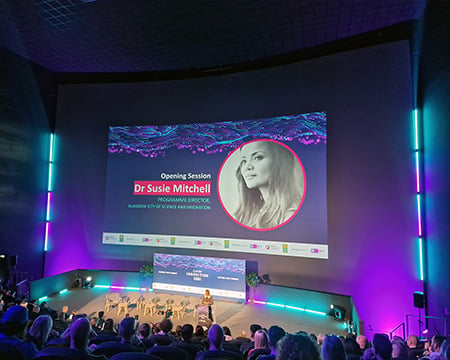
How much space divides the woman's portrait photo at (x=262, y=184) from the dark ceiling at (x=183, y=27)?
2.64m

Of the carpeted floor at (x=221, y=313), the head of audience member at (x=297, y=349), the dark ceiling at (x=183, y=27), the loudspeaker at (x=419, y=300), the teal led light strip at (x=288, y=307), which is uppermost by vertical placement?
the dark ceiling at (x=183, y=27)

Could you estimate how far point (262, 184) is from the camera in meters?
8.09

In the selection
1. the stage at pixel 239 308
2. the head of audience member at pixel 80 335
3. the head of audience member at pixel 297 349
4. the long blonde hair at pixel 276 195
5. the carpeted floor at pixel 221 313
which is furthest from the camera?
the long blonde hair at pixel 276 195

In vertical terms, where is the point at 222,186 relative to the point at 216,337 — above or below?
above

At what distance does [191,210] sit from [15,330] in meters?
6.58

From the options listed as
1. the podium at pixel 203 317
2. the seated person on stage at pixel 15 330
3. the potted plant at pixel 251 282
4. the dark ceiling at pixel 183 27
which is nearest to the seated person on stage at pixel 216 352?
the seated person on stage at pixel 15 330

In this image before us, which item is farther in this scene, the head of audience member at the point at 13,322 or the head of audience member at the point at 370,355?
the head of audience member at the point at 370,355

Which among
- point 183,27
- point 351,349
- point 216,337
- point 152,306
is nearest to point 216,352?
point 216,337

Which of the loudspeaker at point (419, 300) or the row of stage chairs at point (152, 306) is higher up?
the loudspeaker at point (419, 300)

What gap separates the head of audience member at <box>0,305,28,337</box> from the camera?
90.5 inches

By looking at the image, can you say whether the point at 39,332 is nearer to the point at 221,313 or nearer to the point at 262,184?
the point at 221,313

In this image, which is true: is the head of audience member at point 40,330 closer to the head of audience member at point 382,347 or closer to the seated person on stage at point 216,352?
the seated person on stage at point 216,352

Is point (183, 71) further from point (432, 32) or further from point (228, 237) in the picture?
point (432, 32)

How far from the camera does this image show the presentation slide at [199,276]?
816 centimetres
